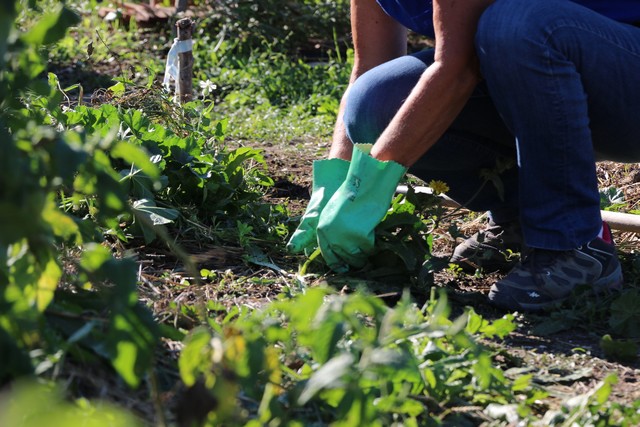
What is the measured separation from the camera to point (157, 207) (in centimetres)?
241

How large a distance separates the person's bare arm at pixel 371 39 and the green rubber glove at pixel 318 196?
0.14m

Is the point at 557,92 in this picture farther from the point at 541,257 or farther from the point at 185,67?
the point at 185,67

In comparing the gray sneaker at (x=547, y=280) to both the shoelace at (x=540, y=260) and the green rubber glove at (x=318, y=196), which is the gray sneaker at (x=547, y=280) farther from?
the green rubber glove at (x=318, y=196)

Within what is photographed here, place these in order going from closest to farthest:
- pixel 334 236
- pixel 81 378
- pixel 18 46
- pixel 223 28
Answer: pixel 18 46 → pixel 81 378 → pixel 334 236 → pixel 223 28

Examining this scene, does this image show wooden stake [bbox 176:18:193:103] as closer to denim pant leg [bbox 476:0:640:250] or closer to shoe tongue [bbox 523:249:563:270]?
denim pant leg [bbox 476:0:640:250]

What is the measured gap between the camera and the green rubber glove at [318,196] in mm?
2330

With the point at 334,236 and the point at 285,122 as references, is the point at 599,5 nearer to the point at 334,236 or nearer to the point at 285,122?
the point at 334,236

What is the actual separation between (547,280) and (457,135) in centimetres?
47

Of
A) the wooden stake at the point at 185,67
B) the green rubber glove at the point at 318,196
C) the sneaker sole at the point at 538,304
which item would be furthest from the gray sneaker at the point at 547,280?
the wooden stake at the point at 185,67

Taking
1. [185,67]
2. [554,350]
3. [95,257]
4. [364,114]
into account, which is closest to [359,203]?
[364,114]

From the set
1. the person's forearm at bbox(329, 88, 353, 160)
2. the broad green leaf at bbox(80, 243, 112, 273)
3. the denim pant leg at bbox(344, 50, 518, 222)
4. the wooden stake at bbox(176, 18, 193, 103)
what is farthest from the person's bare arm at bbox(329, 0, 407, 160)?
the broad green leaf at bbox(80, 243, 112, 273)

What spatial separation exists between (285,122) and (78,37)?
7.88 ft

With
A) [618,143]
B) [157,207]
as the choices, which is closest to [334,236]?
[157,207]

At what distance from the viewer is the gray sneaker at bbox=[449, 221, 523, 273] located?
97.1 inches
